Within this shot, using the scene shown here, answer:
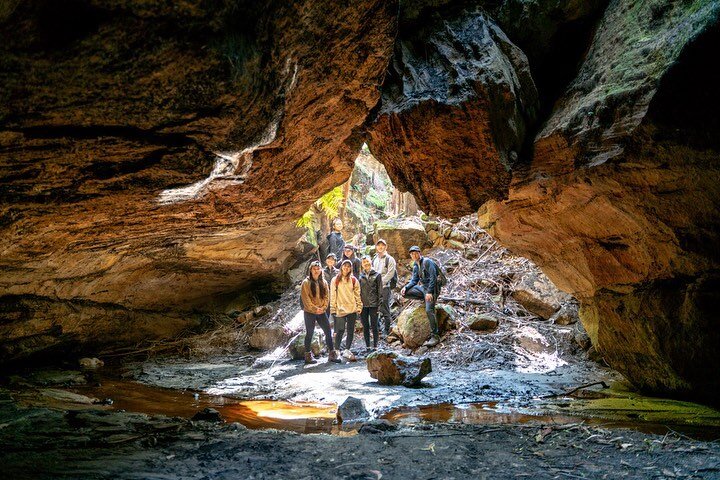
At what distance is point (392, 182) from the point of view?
17.6 feet

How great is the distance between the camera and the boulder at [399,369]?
6508mm

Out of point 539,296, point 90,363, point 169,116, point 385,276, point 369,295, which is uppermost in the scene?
point 169,116

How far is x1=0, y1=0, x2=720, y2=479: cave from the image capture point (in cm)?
279

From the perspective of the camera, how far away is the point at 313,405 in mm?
5773

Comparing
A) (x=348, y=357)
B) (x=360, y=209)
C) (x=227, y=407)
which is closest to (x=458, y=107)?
(x=227, y=407)

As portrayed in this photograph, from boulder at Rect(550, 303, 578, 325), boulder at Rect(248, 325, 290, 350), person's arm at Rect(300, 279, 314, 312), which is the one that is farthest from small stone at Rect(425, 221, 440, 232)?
person's arm at Rect(300, 279, 314, 312)

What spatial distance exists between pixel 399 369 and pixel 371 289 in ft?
10.4

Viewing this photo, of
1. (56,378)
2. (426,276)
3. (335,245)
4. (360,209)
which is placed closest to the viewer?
(56,378)

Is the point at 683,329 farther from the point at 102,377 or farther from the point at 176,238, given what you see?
the point at 102,377

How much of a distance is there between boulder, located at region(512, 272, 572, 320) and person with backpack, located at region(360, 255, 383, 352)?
377 cm

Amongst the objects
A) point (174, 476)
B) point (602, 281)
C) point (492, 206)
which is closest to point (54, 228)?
point (174, 476)

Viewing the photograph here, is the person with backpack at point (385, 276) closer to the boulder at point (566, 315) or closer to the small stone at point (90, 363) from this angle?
the boulder at point (566, 315)

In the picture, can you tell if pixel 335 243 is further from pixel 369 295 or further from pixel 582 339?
pixel 582 339

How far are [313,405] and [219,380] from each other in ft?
9.28
